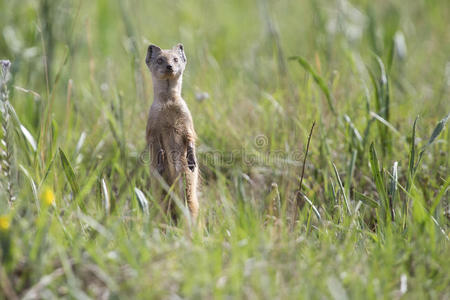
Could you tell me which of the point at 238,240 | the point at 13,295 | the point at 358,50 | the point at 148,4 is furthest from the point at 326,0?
the point at 13,295

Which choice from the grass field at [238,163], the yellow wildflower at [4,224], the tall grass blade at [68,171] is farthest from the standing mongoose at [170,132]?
the yellow wildflower at [4,224]

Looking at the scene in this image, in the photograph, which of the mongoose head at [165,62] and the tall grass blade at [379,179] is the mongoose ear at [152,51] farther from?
the tall grass blade at [379,179]

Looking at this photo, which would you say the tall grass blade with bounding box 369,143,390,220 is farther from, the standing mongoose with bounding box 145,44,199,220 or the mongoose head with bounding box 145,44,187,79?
the mongoose head with bounding box 145,44,187,79

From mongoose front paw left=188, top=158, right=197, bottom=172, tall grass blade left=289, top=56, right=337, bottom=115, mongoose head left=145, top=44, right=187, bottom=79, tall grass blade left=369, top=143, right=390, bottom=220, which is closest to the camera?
tall grass blade left=369, top=143, right=390, bottom=220

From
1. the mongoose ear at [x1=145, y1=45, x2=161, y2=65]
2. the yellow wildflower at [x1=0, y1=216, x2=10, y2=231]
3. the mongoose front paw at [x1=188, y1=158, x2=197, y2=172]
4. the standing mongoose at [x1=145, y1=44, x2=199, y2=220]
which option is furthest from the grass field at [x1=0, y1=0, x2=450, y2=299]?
the mongoose ear at [x1=145, y1=45, x2=161, y2=65]

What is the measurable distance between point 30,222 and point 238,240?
993mm

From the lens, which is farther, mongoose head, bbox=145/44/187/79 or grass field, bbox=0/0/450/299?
mongoose head, bbox=145/44/187/79

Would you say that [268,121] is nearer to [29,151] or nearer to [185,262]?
[29,151]

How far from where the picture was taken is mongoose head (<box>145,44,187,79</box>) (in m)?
3.40

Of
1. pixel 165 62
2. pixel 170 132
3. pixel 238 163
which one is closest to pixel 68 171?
pixel 170 132

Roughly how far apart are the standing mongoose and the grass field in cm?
22

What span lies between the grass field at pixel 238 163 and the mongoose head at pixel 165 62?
0.65 meters

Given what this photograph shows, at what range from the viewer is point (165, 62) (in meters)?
3.42

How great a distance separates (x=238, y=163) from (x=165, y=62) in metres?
1.17
